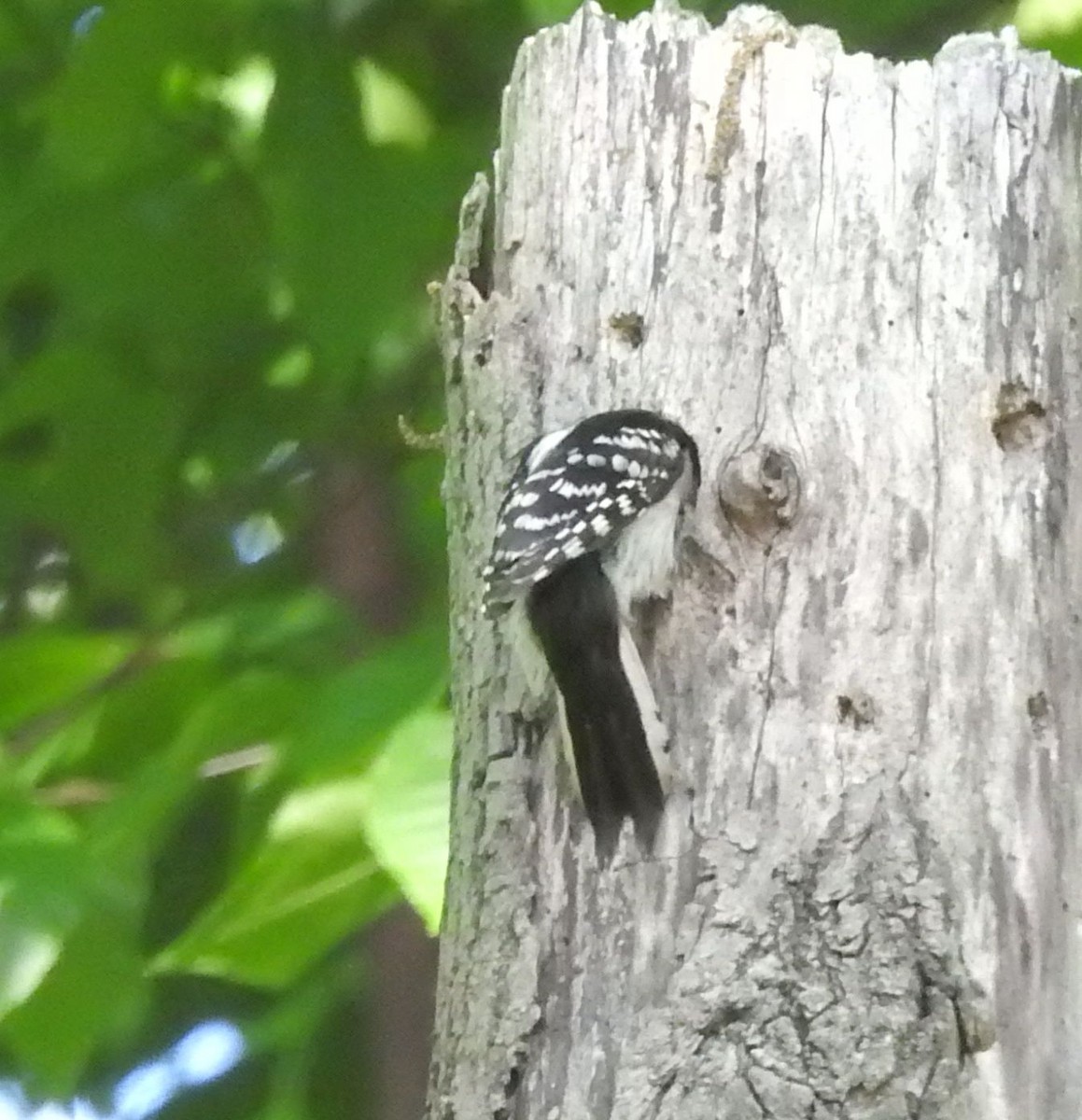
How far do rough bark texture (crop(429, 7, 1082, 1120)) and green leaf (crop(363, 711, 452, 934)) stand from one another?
1.2 inches

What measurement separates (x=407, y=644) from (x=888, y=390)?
56 cm

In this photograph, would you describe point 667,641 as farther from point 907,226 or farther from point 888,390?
point 907,226

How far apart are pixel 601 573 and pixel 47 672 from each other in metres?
0.79

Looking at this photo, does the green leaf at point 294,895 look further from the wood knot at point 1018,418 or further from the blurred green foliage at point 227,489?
the wood knot at point 1018,418

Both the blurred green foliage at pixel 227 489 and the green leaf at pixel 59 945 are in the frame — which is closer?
the green leaf at pixel 59 945

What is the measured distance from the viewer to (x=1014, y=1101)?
4.99 feet

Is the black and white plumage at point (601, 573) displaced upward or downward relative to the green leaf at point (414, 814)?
upward

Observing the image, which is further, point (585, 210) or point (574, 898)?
point (585, 210)

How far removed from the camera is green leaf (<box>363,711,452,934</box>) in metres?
1.64

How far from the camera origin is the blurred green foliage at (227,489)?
1829 millimetres

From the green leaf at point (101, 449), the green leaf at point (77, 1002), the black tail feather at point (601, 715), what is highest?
the green leaf at point (101, 449)

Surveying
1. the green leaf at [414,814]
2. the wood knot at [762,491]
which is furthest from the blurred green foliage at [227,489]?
the wood knot at [762,491]

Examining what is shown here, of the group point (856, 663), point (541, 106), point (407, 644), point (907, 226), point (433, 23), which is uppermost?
point (433, 23)

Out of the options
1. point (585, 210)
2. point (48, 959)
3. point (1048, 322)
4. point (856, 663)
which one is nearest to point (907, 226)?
point (1048, 322)
